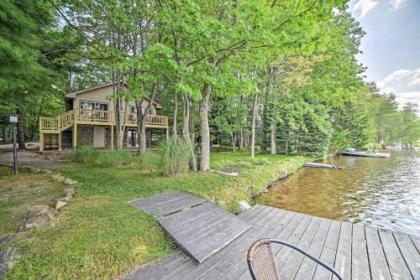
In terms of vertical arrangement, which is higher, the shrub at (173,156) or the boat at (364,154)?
the shrub at (173,156)

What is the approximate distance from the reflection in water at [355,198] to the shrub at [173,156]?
9.05ft

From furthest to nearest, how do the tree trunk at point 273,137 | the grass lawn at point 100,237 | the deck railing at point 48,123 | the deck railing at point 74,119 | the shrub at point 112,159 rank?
the tree trunk at point 273,137
the deck railing at point 74,119
the deck railing at point 48,123
the shrub at point 112,159
the grass lawn at point 100,237

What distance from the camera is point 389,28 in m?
6.00

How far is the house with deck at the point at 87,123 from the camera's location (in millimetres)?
14836

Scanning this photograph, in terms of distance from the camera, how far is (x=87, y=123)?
1527cm

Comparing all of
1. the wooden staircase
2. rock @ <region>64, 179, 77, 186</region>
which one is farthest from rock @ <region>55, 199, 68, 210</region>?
the wooden staircase

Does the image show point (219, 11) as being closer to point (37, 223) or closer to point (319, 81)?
point (37, 223)

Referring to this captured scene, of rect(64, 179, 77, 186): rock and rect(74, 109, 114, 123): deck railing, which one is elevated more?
rect(74, 109, 114, 123): deck railing

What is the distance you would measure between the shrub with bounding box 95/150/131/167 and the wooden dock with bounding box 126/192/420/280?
595 centimetres

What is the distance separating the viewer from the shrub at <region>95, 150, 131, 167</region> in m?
Answer: 8.59

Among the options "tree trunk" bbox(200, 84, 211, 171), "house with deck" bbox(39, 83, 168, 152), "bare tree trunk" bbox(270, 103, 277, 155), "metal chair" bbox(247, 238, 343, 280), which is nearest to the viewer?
"metal chair" bbox(247, 238, 343, 280)

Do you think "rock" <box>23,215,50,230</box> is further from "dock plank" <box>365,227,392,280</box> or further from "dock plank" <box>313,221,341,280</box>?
"dock plank" <box>365,227,392,280</box>

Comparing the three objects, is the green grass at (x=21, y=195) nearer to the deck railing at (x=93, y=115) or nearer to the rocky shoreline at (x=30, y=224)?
the rocky shoreline at (x=30, y=224)

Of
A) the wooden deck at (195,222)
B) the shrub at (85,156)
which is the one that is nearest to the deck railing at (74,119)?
the shrub at (85,156)
